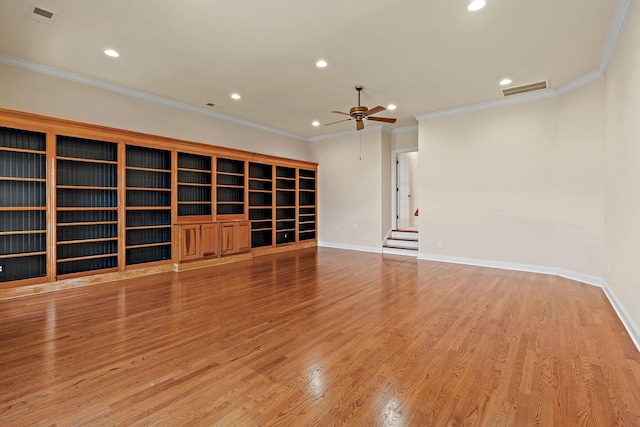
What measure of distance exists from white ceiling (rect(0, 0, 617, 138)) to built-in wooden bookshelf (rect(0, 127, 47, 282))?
4.06 feet

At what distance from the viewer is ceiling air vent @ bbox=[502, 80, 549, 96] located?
16.4ft

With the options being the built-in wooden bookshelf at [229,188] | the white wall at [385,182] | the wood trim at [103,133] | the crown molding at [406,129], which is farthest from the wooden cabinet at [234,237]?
the crown molding at [406,129]

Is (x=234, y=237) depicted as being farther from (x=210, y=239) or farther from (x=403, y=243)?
(x=403, y=243)

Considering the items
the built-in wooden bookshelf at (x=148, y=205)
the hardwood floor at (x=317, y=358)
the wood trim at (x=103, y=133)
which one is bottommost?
the hardwood floor at (x=317, y=358)

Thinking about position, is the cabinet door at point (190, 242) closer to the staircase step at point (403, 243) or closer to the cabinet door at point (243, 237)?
the cabinet door at point (243, 237)

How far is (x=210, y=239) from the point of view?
6.13 m

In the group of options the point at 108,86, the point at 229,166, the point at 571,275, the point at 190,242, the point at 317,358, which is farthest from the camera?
the point at 229,166

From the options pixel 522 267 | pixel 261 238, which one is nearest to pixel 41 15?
pixel 261 238

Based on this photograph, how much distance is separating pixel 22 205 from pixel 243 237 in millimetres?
3586

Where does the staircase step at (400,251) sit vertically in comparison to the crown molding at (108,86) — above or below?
below

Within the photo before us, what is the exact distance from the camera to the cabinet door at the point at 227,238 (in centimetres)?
635

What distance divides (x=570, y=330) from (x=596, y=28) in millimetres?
3323

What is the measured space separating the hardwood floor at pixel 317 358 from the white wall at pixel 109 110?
2.77 meters

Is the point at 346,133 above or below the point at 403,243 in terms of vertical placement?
above
